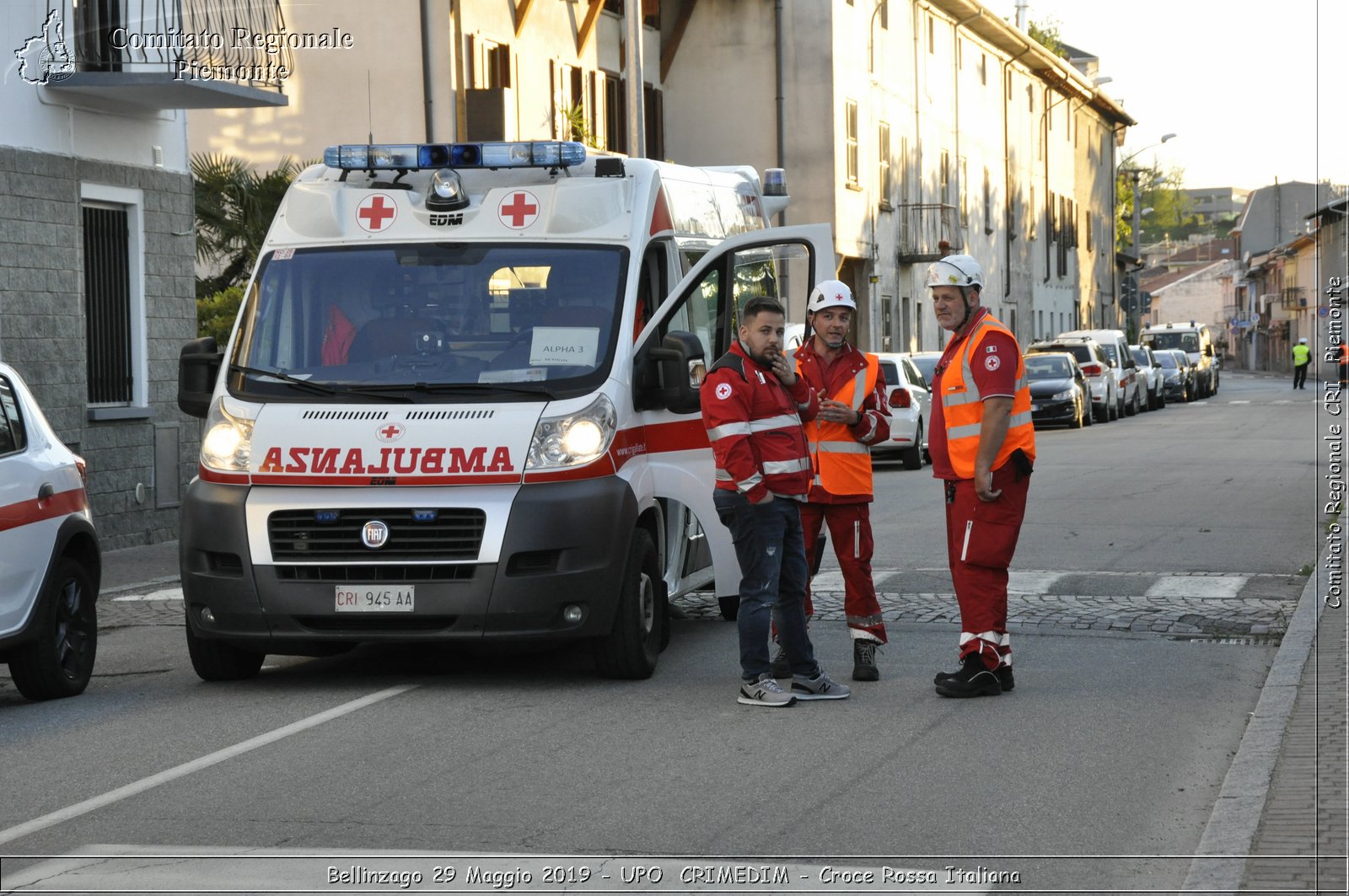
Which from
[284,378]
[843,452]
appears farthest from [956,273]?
[284,378]

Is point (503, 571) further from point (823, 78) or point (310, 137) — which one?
point (823, 78)

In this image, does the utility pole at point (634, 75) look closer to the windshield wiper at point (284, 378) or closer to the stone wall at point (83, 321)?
the stone wall at point (83, 321)

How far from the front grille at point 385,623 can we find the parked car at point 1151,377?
42.5m

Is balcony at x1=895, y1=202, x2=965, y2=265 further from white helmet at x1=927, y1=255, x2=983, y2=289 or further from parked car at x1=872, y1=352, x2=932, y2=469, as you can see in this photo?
white helmet at x1=927, y1=255, x2=983, y2=289

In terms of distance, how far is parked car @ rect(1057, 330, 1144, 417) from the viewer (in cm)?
4457

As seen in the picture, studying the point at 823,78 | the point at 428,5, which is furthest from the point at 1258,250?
the point at 428,5

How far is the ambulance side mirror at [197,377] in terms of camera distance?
30.8ft

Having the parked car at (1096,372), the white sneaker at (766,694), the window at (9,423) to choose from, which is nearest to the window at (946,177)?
the parked car at (1096,372)

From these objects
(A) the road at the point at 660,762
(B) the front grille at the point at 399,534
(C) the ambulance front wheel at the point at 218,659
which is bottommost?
(A) the road at the point at 660,762

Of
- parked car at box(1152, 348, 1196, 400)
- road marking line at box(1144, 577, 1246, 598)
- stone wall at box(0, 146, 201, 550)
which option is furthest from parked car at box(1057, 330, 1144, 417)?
road marking line at box(1144, 577, 1246, 598)

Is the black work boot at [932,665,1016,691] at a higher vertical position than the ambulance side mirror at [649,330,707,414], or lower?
lower

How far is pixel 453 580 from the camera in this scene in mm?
8570

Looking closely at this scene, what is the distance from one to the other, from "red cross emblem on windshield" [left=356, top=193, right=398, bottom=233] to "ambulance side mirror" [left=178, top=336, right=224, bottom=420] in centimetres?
98

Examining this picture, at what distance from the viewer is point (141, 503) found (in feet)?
58.0
